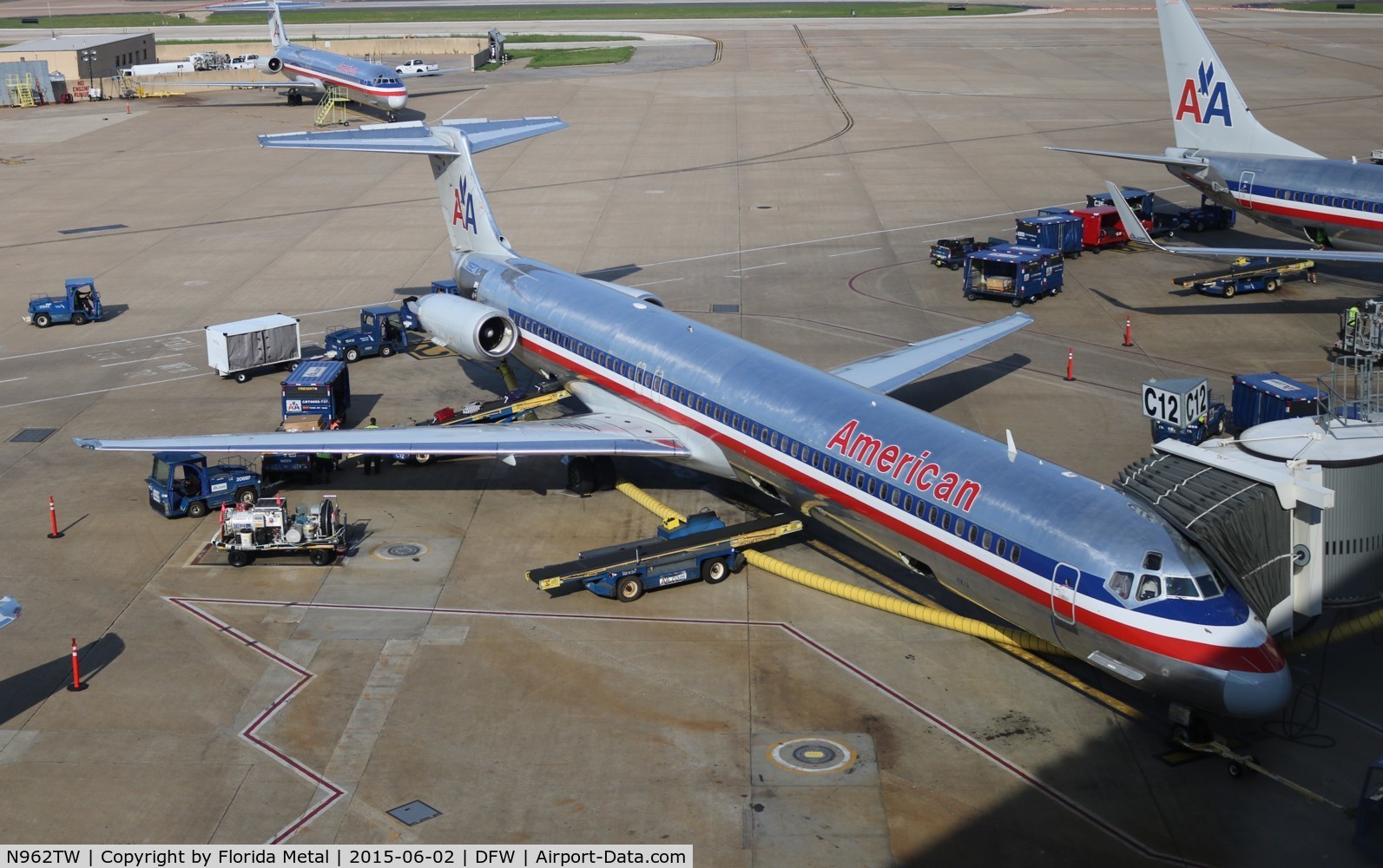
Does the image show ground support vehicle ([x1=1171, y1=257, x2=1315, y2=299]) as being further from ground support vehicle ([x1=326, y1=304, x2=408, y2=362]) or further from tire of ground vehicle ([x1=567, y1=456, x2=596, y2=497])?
ground support vehicle ([x1=326, y1=304, x2=408, y2=362])

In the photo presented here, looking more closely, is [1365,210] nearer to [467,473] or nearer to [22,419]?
[467,473]

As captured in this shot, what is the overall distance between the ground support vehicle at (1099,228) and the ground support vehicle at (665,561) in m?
28.4

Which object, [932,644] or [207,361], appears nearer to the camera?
[932,644]

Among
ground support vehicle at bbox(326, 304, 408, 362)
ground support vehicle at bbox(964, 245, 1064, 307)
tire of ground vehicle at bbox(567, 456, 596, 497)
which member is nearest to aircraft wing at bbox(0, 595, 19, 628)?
tire of ground vehicle at bbox(567, 456, 596, 497)

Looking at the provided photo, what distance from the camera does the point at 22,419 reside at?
3450cm

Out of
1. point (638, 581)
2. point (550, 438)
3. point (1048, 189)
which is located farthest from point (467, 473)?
point (1048, 189)

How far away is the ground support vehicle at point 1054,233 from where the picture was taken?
4778 cm

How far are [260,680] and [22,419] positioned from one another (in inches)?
662

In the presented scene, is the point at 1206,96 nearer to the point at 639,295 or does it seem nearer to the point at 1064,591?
the point at 639,295

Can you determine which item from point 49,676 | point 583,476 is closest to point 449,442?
point 583,476

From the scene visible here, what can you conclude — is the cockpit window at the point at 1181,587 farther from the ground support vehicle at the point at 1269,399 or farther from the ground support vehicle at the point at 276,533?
the ground support vehicle at the point at 276,533

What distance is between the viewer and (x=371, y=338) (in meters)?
39.3

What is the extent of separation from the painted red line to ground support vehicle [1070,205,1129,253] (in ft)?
102

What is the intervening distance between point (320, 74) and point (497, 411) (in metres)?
59.3
